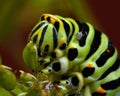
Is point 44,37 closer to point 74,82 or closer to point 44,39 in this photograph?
point 44,39

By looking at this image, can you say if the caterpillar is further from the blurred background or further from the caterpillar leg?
the blurred background

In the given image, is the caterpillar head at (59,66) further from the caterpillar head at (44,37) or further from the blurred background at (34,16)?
the blurred background at (34,16)

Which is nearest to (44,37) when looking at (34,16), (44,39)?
(44,39)

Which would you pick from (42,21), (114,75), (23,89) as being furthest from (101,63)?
(23,89)

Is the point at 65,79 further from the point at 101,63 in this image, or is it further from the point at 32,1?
the point at 32,1

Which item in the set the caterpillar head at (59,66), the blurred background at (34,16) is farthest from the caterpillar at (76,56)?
the blurred background at (34,16)

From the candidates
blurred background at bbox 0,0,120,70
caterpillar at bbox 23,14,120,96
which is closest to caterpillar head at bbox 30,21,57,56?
caterpillar at bbox 23,14,120,96
